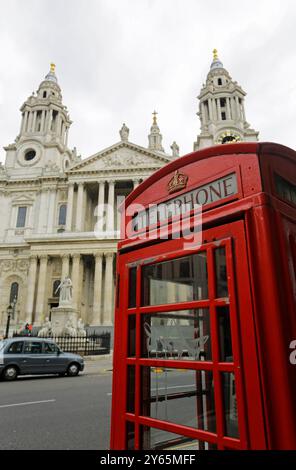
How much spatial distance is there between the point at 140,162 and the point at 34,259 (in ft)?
56.0

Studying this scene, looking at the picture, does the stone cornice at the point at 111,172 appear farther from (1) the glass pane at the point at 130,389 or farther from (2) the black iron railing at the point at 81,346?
(1) the glass pane at the point at 130,389

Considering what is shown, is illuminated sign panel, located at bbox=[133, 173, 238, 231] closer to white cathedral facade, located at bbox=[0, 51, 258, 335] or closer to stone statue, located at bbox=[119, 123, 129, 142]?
white cathedral facade, located at bbox=[0, 51, 258, 335]

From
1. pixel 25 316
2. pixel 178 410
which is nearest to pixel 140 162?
pixel 25 316

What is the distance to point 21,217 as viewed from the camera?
4069cm

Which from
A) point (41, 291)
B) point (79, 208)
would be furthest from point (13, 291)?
point (79, 208)

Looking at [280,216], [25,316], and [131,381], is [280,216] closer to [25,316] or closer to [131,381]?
[131,381]

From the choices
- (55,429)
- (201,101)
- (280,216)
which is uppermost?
(201,101)

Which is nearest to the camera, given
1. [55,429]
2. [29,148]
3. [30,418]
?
[55,429]

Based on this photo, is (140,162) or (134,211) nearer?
Answer: (134,211)

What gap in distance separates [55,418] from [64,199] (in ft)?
120

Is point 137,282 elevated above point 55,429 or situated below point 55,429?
above

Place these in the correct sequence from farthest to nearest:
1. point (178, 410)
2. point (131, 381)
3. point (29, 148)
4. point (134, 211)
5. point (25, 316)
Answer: point (29, 148) → point (25, 316) → point (134, 211) → point (178, 410) → point (131, 381)

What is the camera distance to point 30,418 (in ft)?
19.2

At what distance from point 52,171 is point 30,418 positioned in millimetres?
38918
